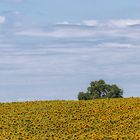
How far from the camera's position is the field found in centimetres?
3186

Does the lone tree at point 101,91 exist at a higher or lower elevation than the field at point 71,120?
higher

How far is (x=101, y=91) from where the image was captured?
57.8 meters

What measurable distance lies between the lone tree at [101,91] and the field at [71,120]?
953cm

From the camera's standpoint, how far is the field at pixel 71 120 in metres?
31.9

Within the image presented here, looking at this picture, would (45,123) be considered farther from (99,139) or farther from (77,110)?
(99,139)

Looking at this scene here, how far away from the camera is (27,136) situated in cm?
3194

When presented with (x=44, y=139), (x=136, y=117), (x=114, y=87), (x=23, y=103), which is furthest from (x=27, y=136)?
(x=114, y=87)

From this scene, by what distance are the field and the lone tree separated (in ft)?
31.3

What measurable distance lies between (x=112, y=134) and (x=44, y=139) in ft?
11.4

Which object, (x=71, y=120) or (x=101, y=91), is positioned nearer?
(x=71, y=120)

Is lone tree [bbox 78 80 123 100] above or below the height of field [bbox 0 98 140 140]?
above

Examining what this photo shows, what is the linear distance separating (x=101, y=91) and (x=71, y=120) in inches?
793

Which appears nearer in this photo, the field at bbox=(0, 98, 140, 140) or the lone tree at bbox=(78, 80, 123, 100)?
the field at bbox=(0, 98, 140, 140)

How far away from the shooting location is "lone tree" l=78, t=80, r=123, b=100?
5656 cm
